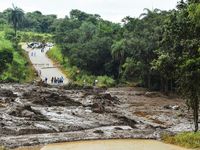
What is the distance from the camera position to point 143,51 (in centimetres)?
7288

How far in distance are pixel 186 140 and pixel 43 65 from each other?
71.8m

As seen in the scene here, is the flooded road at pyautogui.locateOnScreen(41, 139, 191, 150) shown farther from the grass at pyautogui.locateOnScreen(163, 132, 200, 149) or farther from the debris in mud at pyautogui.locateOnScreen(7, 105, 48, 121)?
the debris in mud at pyautogui.locateOnScreen(7, 105, 48, 121)

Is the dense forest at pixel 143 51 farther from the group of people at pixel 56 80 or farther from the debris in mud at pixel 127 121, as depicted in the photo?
the debris in mud at pixel 127 121

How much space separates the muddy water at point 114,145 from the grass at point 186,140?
606mm

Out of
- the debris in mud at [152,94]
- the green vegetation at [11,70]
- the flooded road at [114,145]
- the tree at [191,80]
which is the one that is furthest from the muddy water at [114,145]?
the green vegetation at [11,70]

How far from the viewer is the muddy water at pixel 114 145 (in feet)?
105

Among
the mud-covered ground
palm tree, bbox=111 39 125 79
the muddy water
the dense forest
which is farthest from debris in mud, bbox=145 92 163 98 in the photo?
the muddy water

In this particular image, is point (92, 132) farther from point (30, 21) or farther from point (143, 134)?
point (30, 21)

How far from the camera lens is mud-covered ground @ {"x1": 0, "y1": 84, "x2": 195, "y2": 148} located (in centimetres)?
3584

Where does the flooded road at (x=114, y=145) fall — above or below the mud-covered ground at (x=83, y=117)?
below

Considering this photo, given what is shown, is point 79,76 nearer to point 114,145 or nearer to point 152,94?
point 152,94

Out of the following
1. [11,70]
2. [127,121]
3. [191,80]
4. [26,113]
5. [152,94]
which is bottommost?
[127,121]

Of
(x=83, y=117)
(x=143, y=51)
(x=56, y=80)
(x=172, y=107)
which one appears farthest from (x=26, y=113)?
(x=56, y=80)

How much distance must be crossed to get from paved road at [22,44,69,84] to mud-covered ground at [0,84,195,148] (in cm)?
2332
